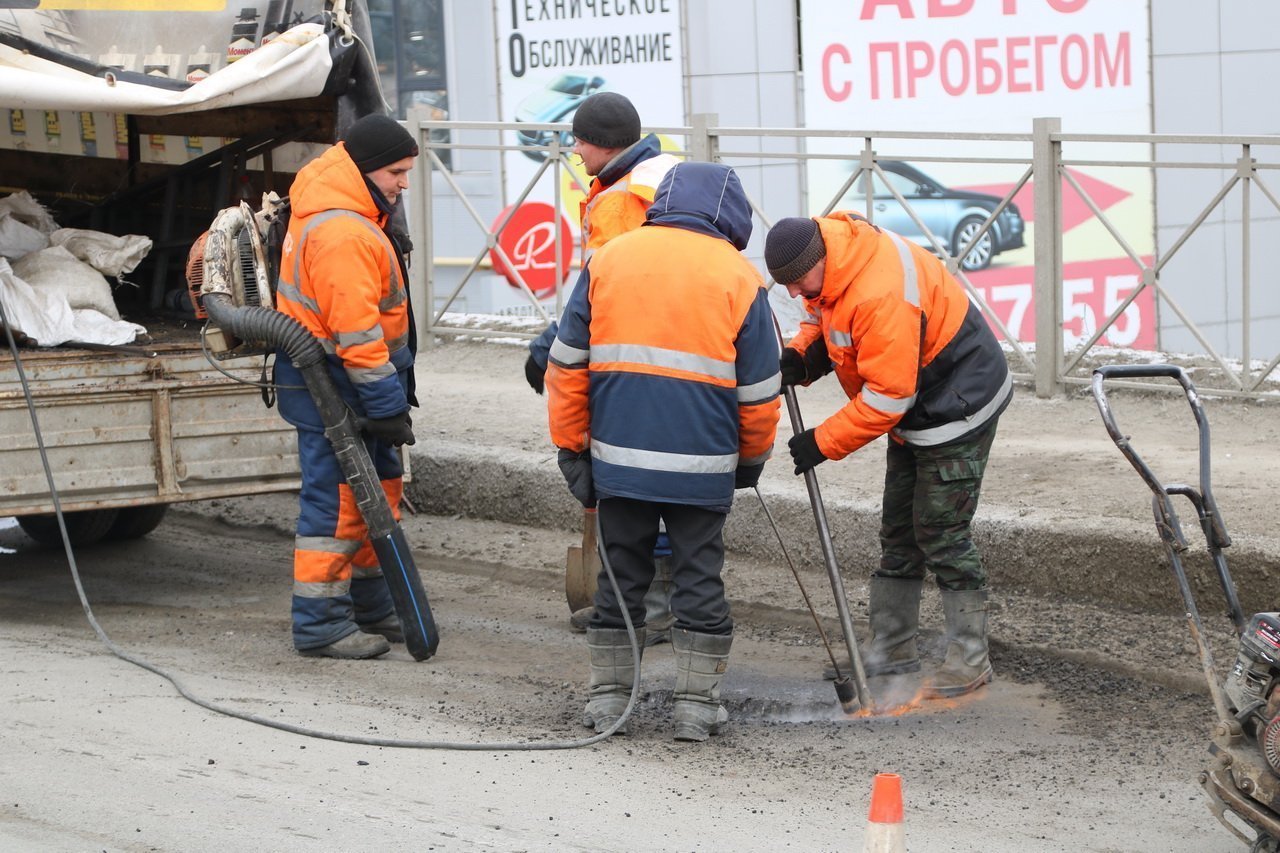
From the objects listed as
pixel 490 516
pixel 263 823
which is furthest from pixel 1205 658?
pixel 490 516

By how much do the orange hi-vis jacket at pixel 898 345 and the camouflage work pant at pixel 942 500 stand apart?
74 mm

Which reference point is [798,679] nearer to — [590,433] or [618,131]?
[590,433]

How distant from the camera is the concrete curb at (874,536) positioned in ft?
18.8

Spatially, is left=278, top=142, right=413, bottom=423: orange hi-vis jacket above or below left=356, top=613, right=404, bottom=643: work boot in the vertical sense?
above

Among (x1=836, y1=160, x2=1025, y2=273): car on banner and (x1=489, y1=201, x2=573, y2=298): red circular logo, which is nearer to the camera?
(x1=489, y1=201, x2=573, y2=298): red circular logo

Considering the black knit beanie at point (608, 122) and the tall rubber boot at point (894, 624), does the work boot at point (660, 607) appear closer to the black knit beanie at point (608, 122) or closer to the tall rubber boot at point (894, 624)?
the tall rubber boot at point (894, 624)

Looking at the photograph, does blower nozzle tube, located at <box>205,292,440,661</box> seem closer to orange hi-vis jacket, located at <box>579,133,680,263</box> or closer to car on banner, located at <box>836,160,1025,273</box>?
orange hi-vis jacket, located at <box>579,133,680,263</box>

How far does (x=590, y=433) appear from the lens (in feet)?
15.4

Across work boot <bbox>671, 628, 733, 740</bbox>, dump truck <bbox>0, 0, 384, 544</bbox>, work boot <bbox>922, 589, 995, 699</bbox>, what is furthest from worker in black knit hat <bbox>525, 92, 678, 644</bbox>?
work boot <bbox>922, 589, 995, 699</bbox>

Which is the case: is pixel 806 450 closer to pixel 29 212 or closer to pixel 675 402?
pixel 675 402

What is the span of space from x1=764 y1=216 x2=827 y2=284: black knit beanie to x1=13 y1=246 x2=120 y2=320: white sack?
3.57 meters

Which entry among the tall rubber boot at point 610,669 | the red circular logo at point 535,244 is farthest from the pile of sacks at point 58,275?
the red circular logo at point 535,244

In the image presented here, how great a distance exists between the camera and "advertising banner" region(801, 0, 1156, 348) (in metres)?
11.7

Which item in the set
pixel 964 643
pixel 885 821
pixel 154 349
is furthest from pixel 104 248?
pixel 885 821
